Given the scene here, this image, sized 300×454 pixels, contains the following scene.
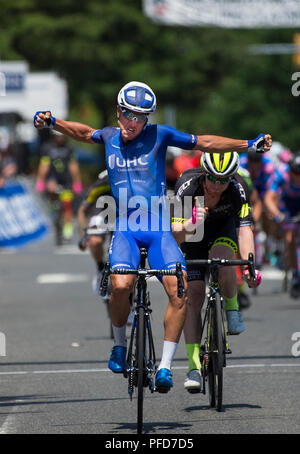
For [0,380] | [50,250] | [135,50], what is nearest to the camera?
[0,380]

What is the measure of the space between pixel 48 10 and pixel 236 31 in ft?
31.0

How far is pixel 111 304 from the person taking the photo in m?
7.98

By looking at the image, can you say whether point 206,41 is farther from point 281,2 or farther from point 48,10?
point 281,2

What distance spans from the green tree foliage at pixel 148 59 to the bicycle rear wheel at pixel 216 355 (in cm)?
4261

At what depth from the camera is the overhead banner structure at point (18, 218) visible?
2414 cm

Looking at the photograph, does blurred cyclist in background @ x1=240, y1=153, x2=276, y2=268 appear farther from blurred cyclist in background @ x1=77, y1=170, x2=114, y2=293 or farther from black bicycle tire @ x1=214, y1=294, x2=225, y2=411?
black bicycle tire @ x1=214, y1=294, x2=225, y2=411

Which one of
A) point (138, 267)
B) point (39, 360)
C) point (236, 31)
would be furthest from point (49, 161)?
point (236, 31)

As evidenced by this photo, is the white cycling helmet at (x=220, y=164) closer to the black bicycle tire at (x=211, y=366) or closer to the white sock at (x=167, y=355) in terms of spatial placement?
the black bicycle tire at (x=211, y=366)

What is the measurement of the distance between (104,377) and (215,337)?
1774mm

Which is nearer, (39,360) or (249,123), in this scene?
(39,360)

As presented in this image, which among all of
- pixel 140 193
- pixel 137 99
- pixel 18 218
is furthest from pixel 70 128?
pixel 18 218

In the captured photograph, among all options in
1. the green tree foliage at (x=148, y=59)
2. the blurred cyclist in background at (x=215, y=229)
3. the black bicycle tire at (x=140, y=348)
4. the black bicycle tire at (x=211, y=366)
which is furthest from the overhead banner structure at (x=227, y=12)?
the black bicycle tire at (x=140, y=348)
